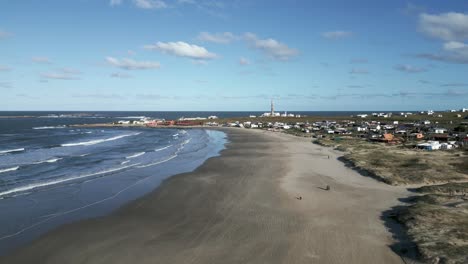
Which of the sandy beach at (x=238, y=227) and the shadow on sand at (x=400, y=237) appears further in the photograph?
the sandy beach at (x=238, y=227)

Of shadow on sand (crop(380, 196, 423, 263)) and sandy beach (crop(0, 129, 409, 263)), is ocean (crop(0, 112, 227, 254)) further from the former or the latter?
shadow on sand (crop(380, 196, 423, 263))

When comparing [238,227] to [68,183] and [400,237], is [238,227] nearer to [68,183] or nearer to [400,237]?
[400,237]

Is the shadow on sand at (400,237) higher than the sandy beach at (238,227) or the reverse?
higher

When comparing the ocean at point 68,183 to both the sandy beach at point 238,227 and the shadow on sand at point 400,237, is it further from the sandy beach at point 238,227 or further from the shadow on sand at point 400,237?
the shadow on sand at point 400,237

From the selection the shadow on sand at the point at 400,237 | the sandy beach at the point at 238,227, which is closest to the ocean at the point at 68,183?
the sandy beach at the point at 238,227

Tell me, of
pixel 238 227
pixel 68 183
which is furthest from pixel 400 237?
pixel 68 183

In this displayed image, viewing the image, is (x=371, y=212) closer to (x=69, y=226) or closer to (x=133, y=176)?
(x=69, y=226)

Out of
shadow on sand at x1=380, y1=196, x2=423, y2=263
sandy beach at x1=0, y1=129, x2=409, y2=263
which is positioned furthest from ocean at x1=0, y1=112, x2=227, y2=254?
shadow on sand at x1=380, y1=196, x2=423, y2=263

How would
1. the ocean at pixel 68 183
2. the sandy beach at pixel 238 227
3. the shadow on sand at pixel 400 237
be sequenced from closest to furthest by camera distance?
1. the shadow on sand at pixel 400 237
2. the sandy beach at pixel 238 227
3. the ocean at pixel 68 183
